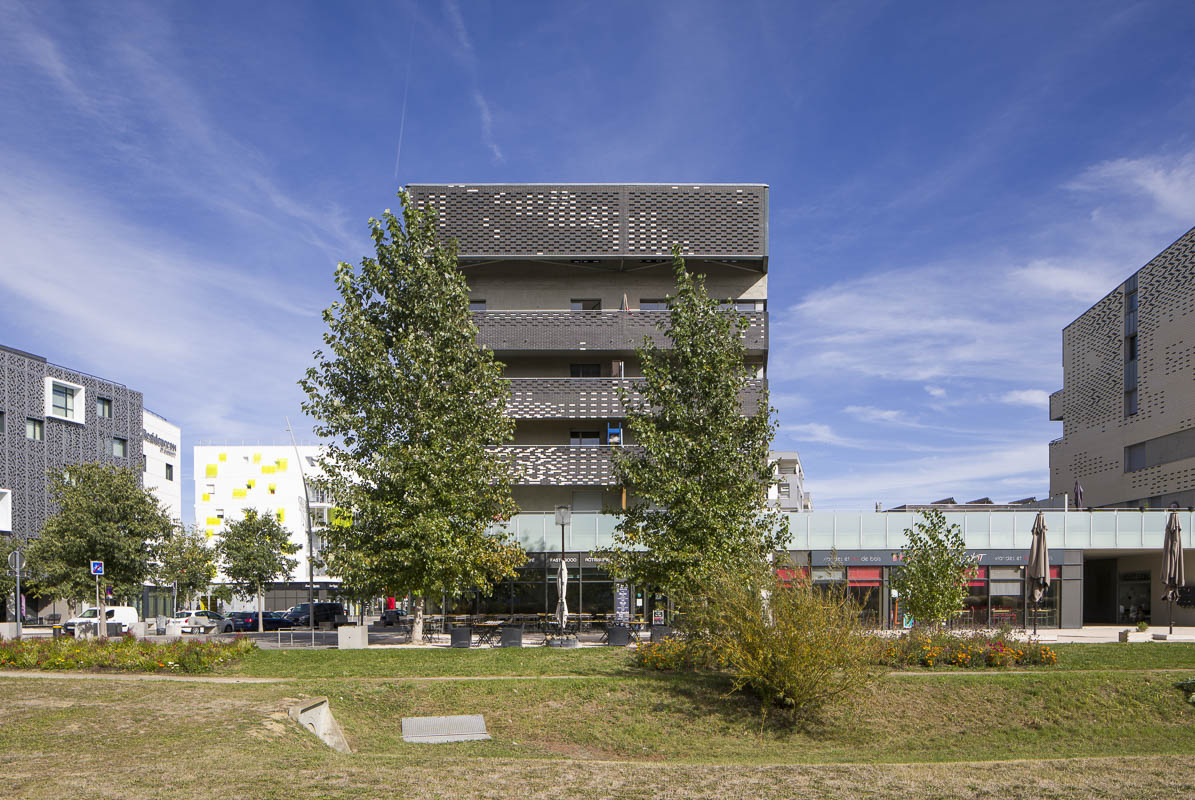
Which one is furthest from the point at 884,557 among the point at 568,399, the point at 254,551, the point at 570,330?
the point at 254,551

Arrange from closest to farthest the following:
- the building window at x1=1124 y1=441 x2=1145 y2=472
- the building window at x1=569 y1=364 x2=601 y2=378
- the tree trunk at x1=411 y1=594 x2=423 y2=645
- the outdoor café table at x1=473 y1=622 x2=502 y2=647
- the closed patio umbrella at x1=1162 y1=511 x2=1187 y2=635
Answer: the outdoor café table at x1=473 y1=622 x2=502 y2=647, the tree trunk at x1=411 y1=594 x2=423 y2=645, the closed patio umbrella at x1=1162 y1=511 x2=1187 y2=635, the building window at x1=569 y1=364 x2=601 y2=378, the building window at x1=1124 y1=441 x2=1145 y2=472

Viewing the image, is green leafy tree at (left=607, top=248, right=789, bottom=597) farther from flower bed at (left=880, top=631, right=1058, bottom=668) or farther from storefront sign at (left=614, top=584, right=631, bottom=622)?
storefront sign at (left=614, top=584, right=631, bottom=622)

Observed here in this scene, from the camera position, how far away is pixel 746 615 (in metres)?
17.7

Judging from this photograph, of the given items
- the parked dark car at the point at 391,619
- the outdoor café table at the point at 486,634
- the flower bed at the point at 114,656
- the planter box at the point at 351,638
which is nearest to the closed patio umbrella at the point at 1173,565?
the outdoor café table at the point at 486,634

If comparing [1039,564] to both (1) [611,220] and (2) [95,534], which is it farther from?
(2) [95,534]

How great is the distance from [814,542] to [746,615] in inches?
852

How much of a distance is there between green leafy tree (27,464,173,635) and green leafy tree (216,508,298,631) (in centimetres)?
1599

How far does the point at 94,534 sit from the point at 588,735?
27.5m

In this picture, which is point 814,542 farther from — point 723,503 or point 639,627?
point 723,503

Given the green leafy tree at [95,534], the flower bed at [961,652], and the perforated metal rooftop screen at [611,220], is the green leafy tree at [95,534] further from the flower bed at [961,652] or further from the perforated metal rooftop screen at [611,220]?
the flower bed at [961,652]

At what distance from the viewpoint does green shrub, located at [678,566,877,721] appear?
16969mm

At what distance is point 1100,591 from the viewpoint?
4853 cm

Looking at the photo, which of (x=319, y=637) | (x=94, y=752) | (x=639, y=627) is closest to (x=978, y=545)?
(x=639, y=627)

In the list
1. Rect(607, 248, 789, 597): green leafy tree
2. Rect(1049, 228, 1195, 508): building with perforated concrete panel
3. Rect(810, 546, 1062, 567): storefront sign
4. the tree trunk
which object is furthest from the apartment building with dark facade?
Rect(1049, 228, 1195, 508): building with perforated concrete panel
